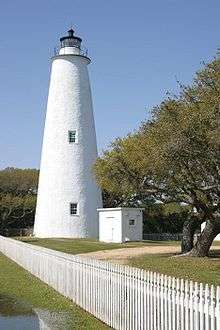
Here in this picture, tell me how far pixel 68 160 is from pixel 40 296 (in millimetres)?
30897

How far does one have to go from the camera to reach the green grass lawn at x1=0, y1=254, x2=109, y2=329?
11734mm

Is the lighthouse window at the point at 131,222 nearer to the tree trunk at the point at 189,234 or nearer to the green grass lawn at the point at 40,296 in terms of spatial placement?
the tree trunk at the point at 189,234

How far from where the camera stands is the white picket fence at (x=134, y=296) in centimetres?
790

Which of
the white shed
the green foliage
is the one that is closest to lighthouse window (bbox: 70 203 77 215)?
the white shed

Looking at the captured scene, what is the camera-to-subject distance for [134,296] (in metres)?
10.4

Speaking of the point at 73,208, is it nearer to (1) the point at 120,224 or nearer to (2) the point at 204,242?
(1) the point at 120,224

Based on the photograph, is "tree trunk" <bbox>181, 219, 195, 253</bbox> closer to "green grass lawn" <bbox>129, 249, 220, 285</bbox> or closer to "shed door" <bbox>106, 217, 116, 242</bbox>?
"green grass lawn" <bbox>129, 249, 220, 285</bbox>

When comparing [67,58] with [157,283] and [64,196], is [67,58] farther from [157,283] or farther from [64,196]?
[157,283]

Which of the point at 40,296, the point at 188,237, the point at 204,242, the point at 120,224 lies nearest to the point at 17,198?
the point at 120,224

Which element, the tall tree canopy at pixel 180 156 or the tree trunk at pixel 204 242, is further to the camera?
the tree trunk at pixel 204 242

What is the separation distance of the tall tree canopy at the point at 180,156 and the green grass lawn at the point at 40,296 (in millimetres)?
7248

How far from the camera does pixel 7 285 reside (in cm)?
1762

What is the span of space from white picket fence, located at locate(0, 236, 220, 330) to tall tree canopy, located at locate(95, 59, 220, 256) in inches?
316

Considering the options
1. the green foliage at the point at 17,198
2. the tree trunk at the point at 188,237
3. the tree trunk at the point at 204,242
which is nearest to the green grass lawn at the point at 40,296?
the tree trunk at the point at 204,242
